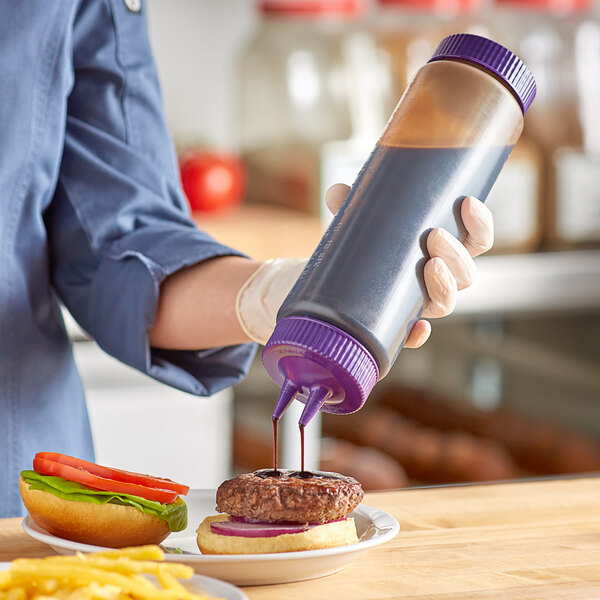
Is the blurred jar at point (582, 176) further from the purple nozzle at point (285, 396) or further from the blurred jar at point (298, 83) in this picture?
the purple nozzle at point (285, 396)

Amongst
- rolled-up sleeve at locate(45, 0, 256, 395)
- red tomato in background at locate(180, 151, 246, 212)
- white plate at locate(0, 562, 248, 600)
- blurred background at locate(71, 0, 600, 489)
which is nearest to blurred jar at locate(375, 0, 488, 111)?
blurred background at locate(71, 0, 600, 489)

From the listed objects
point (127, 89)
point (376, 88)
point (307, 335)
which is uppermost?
point (376, 88)

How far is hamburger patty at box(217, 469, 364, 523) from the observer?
69 cm

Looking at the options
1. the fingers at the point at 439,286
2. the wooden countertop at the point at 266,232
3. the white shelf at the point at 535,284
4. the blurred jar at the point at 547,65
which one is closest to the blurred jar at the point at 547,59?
the blurred jar at the point at 547,65

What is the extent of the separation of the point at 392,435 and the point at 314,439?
0.91 ft

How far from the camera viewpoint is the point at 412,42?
2.25 meters

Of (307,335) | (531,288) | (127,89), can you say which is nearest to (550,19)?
(531,288)

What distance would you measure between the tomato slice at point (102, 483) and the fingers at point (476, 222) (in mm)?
275

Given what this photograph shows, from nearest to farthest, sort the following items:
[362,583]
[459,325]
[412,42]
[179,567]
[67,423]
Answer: [179,567] → [362,583] → [67,423] → [412,42] → [459,325]

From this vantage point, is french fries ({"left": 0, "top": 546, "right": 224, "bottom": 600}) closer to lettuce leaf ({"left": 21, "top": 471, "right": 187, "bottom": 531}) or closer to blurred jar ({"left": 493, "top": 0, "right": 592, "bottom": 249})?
lettuce leaf ({"left": 21, "top": 471, "right": 187, "bottom": 531})

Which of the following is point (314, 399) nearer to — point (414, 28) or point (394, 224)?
point (394, 224)

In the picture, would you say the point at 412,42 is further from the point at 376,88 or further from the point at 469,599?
the point at 469,599

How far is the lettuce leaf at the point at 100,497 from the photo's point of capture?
2.34ft

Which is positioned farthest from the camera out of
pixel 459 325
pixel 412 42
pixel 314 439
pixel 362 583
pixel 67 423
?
pixel 459 325
